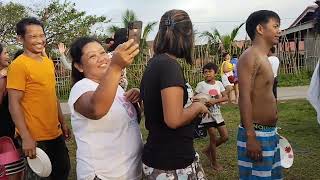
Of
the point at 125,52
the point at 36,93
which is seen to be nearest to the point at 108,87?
the point at 125,52

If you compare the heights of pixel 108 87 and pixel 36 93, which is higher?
pixel 108 87

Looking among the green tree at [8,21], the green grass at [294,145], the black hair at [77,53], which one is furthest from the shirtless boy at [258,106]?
the green tree at [8,21]

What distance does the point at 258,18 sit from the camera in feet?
10.7

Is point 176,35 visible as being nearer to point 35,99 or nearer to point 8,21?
point 35,99

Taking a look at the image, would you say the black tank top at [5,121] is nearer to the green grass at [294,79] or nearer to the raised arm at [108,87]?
the raised arm at [108,87]

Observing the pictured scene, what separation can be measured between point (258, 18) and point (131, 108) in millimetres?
1382

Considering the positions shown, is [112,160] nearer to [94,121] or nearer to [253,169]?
[94,121]

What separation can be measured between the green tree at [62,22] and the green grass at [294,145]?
1049cm

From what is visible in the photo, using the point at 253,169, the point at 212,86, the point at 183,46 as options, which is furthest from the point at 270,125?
the point at 212,86

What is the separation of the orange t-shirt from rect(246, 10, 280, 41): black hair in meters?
1.62

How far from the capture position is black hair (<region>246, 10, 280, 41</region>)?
10.6 feet

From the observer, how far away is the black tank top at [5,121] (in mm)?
3432

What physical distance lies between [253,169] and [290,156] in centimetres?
42

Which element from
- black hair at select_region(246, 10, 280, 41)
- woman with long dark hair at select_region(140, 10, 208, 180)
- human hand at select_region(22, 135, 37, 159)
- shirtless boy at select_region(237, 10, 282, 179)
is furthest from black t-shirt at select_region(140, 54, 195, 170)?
black hair at select_region(246, 10, 280, 41)
